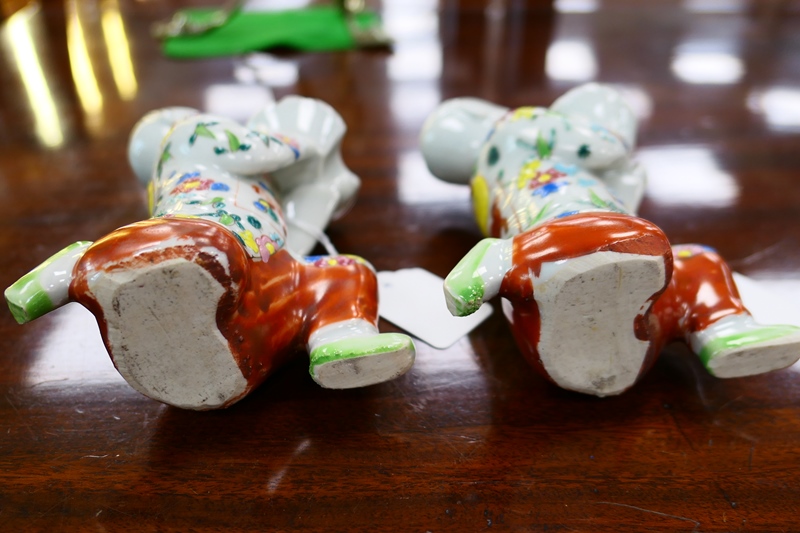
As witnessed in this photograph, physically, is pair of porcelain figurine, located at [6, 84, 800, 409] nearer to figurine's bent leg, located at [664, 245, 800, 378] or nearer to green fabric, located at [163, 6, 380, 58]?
figurine's bent leg, located at [664, 245, 800, 378]

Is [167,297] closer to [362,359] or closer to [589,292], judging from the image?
[362,359]

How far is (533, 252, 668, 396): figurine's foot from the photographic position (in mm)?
497

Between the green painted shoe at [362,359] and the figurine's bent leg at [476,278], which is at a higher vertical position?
the figurine's bent leg at [476,278]

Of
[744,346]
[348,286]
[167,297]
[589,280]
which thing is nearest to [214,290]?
[167,297]

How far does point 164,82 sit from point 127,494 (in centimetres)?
102

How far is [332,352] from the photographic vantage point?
0.51 metres

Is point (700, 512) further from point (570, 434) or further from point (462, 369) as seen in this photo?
point (462, 369)

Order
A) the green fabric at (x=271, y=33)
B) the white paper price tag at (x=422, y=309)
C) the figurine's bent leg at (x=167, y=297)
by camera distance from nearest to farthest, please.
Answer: the figurine's bent leg at (x=167, y=297) < the white paper price tag at (x=422, y=309) < the green fabric at (x=271, y=33)

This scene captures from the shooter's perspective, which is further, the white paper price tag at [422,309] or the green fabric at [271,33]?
the green fabric at [271,33]

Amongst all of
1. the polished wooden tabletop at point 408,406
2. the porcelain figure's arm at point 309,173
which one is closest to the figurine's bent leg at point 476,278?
the polished wooden tabletop at point 408,406

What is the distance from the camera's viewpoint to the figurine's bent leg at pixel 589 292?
0.50m

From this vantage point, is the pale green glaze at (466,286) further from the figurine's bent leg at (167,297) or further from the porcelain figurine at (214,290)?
the figurine's bent leg at (167,297)

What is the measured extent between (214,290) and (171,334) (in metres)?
0.05

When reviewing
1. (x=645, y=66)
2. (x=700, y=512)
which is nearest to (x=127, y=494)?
(x=700, y=512)
